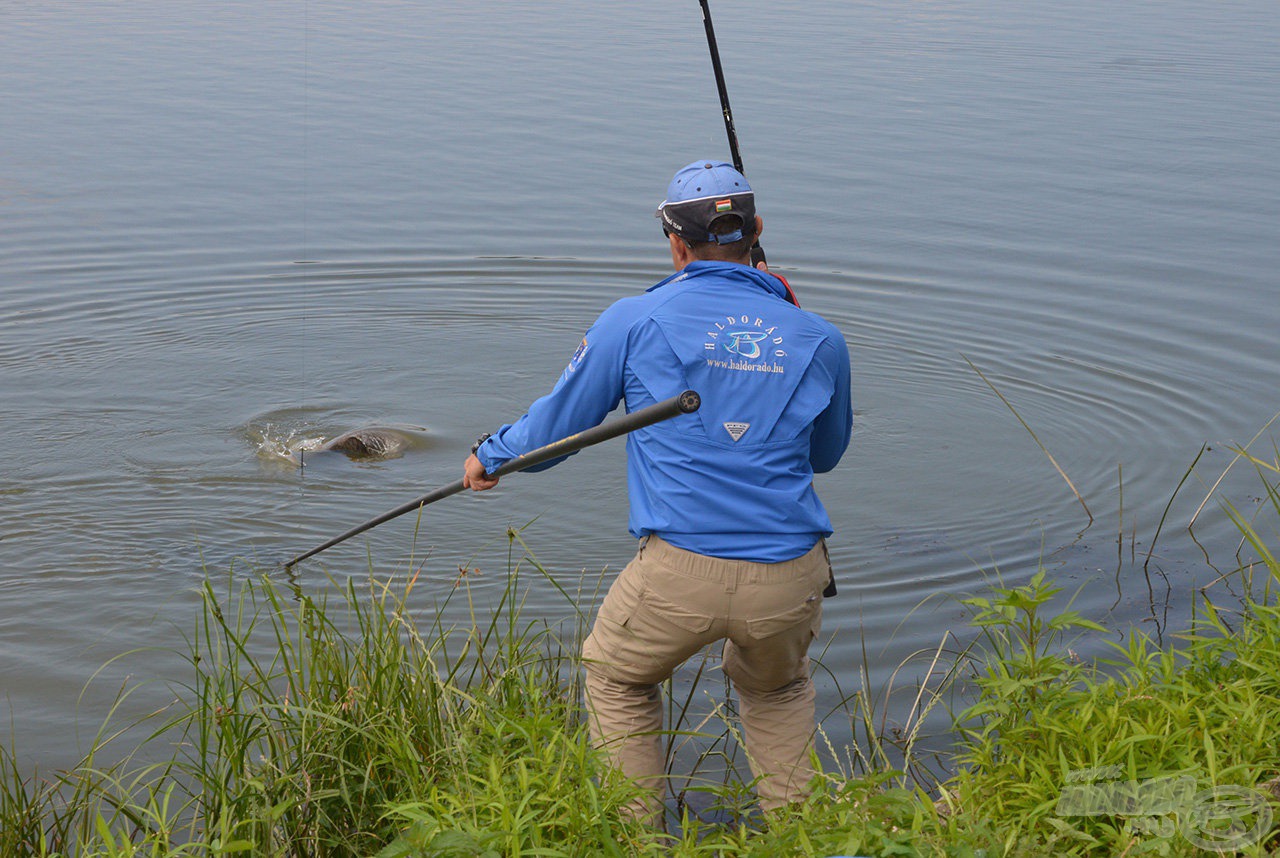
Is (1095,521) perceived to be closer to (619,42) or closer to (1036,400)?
(1036,400)

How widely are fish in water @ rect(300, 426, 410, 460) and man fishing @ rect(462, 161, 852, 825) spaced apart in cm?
390

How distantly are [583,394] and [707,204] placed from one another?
611mm

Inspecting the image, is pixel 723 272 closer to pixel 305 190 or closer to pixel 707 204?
pixel 707 204

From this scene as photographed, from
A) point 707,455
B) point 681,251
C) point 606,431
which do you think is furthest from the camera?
point 681,251

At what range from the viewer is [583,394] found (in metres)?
3.86

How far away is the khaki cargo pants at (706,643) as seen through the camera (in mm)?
3758

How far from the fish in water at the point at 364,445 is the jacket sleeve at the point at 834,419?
4061 millimetres

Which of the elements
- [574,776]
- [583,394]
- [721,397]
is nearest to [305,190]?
[583,394]

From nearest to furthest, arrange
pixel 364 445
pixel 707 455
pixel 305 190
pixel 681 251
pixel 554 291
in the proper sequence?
pixel 707 455 < pixel 681 251 < pixel 364 445 < pixel 554 291 < pixel 305 190

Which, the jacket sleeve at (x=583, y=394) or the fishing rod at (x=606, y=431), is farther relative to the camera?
the jacket sleeve at (x=583, y=394)

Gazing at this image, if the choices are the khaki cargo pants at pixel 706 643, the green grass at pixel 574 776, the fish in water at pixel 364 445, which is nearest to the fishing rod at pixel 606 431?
the khaki cargo pants at pixel 706 643

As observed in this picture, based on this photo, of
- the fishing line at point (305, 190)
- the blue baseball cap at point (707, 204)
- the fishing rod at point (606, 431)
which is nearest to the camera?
the fishing rod at point (606, 431)

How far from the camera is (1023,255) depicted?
11.6 meters

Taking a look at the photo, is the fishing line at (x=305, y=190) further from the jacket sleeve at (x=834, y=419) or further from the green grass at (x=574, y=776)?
the jacket sleeve at (x=834, y=419)
